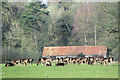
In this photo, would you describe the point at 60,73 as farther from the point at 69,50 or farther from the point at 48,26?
the point at 48,26

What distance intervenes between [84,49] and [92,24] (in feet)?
23.4

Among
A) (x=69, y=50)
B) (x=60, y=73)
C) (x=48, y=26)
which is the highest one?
(x=48, y=26)

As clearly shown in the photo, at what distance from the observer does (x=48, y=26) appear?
211 feet

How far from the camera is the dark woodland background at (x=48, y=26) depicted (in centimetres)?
6149

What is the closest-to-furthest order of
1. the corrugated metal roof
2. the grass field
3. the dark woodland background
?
the grass field < the corrugated metal roof < the dark woodland background

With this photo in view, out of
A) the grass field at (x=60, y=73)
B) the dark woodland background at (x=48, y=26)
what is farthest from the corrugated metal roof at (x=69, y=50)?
the grass field at (x=60, y=73)

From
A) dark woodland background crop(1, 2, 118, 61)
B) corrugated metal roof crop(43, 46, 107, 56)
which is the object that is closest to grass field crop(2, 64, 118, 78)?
corrugated metal roof crop(43, 46, 107, 56)

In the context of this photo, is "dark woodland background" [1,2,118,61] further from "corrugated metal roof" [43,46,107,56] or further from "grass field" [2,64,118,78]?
"grass field" [2,64,118,78]

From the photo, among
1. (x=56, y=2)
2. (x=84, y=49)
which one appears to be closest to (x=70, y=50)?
(x=84, y=49)

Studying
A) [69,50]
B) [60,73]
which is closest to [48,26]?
[69,50]

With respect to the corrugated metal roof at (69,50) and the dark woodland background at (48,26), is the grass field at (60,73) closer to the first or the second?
the corrugated metal roof at (69,50)

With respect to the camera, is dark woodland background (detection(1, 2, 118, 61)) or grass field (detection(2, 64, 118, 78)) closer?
grass field (detection(2, 64, 118, 78))

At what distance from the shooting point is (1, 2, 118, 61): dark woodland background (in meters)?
61.5

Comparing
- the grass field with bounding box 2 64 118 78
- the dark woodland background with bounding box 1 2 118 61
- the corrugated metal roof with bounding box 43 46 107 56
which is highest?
the dark woodland background with bounding box 1 2 118 61
